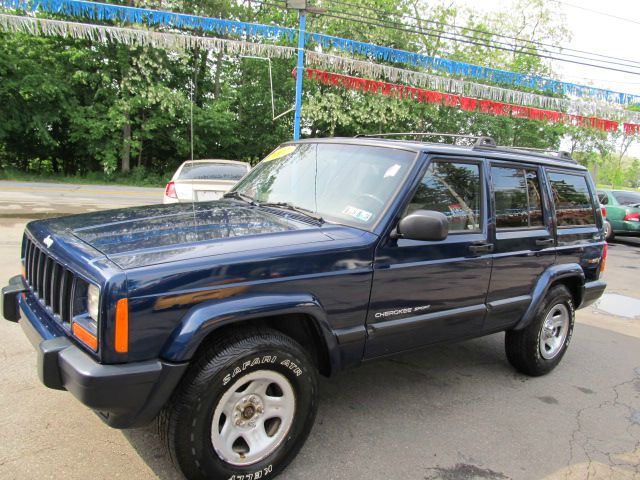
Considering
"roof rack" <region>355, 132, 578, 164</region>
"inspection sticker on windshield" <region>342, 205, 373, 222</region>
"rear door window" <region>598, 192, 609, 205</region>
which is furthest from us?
"rear door window" <region>598, 192, 609, 205</region>

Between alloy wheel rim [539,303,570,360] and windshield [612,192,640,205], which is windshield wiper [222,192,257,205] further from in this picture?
windshield [612,192,640,205]

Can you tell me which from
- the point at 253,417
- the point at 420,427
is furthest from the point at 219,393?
the point at 420,427

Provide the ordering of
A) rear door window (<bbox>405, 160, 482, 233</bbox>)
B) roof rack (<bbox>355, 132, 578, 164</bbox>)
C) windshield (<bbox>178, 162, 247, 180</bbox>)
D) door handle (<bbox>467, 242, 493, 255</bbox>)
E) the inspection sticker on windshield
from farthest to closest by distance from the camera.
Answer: windshield (<bbox>178, 162, 247, 180</bbox>) → roof rack (<bbox>355, 132, 578, 164</bbox>) → door handle (<bbox>467, 242, 493, 255</bbox>) → rear door window (<bbox>405, 160, 482, 233</bbox>) → the inspection sticker on windshield

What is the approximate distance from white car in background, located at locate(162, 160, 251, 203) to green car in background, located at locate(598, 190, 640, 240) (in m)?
11.4

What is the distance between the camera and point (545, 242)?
397 cm

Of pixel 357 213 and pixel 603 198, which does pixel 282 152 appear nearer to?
pixel 357 213

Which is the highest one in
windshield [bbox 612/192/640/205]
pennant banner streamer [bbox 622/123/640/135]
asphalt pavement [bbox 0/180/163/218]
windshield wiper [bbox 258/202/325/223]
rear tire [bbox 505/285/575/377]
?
pennant banner streamer [bbox 622/123/640/135]

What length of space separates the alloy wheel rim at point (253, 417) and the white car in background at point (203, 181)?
579cm

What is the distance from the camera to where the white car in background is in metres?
8.35

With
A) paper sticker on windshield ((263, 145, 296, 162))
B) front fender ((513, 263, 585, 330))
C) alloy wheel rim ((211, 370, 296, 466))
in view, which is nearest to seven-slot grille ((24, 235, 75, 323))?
alloy wheel rim ((211, 370, 296, 466))

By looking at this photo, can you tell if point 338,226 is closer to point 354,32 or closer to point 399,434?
point 399,434

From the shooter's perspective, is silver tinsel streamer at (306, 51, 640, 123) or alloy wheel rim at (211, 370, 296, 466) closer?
Result: alloy wheel rim at (211, 370, 296, 466)

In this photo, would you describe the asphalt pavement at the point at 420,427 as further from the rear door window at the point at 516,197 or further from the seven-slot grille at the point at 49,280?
the rear door window at the point at 516,197

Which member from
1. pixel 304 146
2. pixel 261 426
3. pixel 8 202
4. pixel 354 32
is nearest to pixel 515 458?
pixel 261 426
